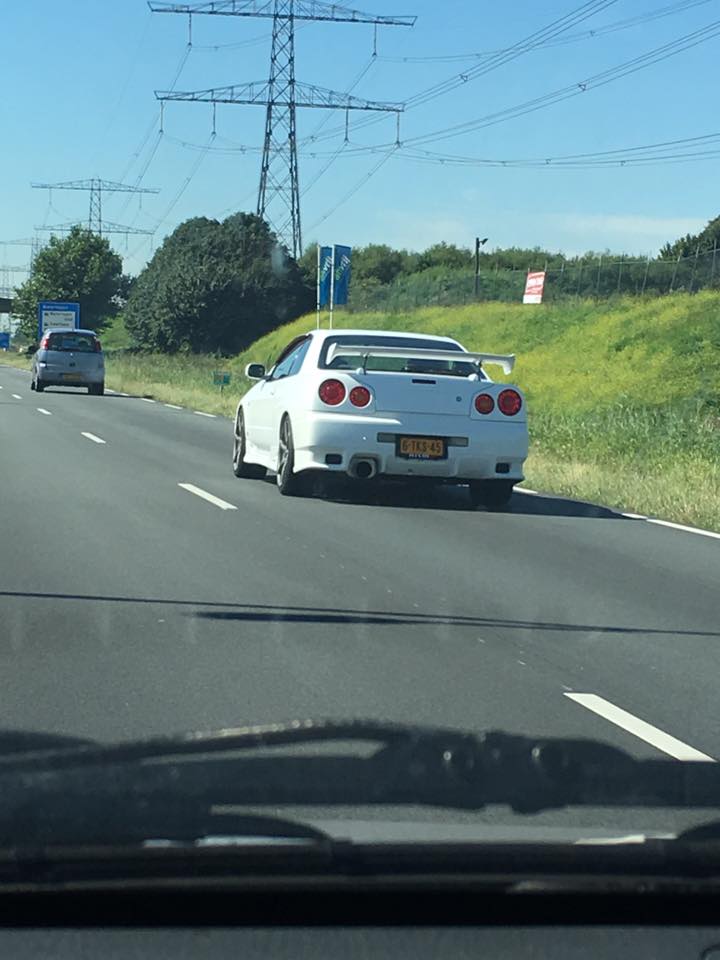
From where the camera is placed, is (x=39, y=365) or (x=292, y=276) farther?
(x=292, y=276)

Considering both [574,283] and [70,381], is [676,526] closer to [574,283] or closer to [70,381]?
[70,381]

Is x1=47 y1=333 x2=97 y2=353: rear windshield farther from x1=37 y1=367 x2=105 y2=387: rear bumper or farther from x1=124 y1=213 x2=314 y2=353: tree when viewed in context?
x1=124 y1=213 x2=314 y2=353: tree

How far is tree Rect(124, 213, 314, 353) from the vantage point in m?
82.8

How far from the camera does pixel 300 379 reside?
548 inches

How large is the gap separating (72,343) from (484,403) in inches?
1064

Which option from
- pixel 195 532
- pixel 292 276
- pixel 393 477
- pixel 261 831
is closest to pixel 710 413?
pixel 393 477

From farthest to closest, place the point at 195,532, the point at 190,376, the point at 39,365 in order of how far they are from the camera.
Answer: the point at 190,376 → the point at 39,365 → the point at 195,532

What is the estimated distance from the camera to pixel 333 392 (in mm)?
13383

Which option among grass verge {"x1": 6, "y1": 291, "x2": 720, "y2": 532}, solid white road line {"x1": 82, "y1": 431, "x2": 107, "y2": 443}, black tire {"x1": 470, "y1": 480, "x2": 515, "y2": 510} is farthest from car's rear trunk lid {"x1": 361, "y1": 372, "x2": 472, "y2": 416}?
solid white road line {"x1": 82, "y1": 431, "x2": 107, "y2": 443}

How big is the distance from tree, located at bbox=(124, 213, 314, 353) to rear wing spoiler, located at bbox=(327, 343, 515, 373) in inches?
2710

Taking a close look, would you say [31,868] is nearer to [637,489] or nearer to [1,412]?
[637,489]

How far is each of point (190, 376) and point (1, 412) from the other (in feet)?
80.8

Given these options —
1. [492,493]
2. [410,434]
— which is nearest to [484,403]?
[410,434]

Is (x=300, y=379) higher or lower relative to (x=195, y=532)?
higher
